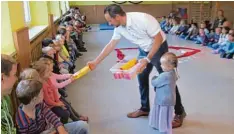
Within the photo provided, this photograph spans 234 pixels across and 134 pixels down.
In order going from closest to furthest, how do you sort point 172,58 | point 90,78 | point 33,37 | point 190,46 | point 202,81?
point 172,58, point 33,37, point 202,81, point 90,78, point 190,46

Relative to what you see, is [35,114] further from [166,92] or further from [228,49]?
[228,49]

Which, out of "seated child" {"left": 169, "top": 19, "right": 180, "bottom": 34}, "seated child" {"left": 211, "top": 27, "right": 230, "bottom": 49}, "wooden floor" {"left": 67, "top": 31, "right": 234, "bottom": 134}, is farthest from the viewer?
"seated child" {"left": 169, "top": 19, "right": 180, "bottom": 34}

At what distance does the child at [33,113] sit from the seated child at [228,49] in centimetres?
438

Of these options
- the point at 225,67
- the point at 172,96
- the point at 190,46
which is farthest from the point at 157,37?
the point at 190,46

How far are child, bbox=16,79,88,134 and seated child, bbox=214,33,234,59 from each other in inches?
173

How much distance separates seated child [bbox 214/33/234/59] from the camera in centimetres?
544

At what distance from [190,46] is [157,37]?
4.48 meters

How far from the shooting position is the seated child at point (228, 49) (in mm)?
5441

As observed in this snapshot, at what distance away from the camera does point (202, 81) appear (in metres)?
4.06

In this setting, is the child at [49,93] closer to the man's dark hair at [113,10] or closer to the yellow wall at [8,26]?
the yellow wall at [8,26]

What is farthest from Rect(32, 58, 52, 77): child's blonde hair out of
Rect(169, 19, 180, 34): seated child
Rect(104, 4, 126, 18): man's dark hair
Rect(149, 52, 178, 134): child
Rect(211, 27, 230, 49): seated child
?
Rect(169, 19, 180, 34): seated child

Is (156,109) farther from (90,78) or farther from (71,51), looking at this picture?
(71,51)

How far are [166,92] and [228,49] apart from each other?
3.60 metres

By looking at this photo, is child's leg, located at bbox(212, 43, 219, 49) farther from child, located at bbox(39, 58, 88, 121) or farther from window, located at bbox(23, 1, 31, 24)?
child, located at bbox(39, 58, 88, 121)
